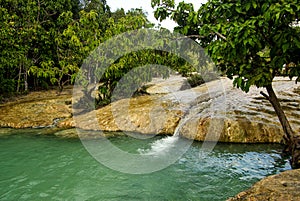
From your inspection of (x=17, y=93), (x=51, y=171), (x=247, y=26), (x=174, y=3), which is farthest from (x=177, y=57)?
(x=17, y=93)

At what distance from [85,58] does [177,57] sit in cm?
1073

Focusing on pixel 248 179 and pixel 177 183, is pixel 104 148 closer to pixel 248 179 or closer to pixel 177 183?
pixel 177 183

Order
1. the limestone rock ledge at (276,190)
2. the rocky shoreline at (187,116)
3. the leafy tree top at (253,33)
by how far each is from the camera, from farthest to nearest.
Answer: the rocky shoreline at (187,116) → the leafy tree top at (253,33) → the limestone rock ledge at (276,190)

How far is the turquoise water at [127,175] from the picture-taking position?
5562 mm

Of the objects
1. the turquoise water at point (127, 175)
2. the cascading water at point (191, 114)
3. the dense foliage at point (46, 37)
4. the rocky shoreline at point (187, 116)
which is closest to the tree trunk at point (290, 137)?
the turquoise water at point (127, 175)

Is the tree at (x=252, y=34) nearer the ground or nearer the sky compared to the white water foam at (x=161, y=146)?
nearer the sky

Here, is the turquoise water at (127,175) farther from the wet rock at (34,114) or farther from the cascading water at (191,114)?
the wet rock at (34,114)

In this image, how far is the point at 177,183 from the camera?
239 inches

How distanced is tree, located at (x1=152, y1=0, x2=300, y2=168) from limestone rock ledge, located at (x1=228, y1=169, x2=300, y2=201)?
1.92m

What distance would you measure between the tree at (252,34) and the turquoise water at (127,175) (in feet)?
5.00

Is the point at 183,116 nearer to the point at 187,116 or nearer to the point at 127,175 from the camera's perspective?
the point at 187,116

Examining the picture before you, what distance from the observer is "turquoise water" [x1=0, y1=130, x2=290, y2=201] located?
5.56m

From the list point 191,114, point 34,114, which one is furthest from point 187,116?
point 34,114

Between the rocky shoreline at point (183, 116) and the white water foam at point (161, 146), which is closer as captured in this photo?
the white water foam at point (161, 146)
